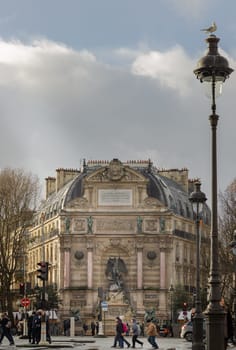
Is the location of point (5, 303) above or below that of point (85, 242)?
below

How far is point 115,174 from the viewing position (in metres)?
103

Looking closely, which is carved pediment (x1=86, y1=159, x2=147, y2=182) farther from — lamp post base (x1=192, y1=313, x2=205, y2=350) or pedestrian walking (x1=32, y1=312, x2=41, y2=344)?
lamp post base (x1=192, y1=313, x2=205, y2=350)

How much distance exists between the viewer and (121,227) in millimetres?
103875

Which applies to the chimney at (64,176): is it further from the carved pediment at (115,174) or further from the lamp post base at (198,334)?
the lamp post base at (198,334)

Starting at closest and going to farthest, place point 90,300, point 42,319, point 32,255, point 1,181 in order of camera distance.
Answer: point 42,319 → point 1,181 → point 90,300 → point 32,255

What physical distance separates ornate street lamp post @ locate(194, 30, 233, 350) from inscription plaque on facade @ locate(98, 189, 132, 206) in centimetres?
8143

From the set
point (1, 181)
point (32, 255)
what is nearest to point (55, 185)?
point (32, 255)

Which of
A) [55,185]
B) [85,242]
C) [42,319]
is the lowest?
[42,319]

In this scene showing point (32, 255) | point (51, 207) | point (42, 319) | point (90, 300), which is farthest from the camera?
point (32, 255)

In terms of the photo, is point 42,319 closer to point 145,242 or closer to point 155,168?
point 145,242

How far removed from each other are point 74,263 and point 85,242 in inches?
103

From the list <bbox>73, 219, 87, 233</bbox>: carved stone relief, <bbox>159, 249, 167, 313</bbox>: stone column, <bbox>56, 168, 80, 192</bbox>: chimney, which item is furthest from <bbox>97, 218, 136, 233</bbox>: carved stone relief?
<bbox>56, 168, 80, 192</bbox>: chimney

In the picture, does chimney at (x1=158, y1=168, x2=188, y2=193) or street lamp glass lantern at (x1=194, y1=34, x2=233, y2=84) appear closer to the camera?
street lamp glass lantern at (x1=194, y1=34, x2=233, y2=84)

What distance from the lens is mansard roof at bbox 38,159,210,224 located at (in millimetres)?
105312
